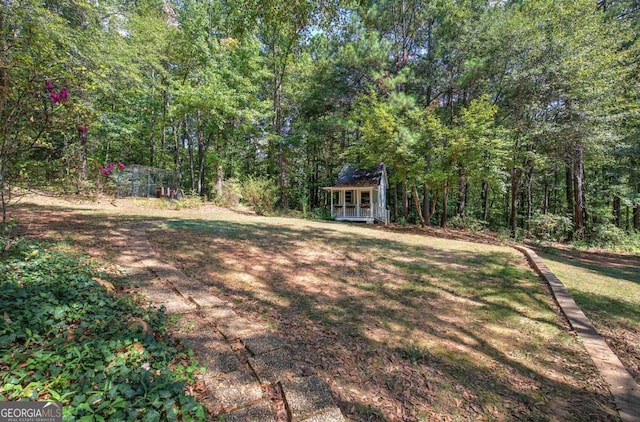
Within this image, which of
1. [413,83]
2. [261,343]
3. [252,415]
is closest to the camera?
[252,415]

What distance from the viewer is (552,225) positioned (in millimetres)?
12867

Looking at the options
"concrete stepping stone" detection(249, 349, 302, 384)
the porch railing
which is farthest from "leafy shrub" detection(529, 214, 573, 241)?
"concrete stepping stone" detection(249, 349, 302, 384)

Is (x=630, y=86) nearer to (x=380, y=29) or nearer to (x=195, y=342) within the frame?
(x=380, y=29)

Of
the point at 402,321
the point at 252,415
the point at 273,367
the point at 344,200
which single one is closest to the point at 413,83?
the point at 344,200

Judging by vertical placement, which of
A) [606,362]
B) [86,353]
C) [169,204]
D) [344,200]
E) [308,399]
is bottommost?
[606,362]

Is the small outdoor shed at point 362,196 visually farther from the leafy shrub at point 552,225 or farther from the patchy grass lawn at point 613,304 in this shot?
the patchy grass lawn at point 613,304

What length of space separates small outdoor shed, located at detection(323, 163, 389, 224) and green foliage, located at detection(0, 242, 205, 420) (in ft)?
46.8

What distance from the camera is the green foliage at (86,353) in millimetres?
1478

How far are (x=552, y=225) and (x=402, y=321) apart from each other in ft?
44.5

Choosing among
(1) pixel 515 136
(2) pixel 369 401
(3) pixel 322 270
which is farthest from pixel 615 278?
(1) pixel 515 136

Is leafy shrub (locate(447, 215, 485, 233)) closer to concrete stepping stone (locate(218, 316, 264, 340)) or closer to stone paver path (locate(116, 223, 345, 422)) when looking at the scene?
concrete stepping stone (locate(218, 316, 264, 340))

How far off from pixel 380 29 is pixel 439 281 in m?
15.8

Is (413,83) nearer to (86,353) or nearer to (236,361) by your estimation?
(236,361)

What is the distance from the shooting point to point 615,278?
20.2ft
